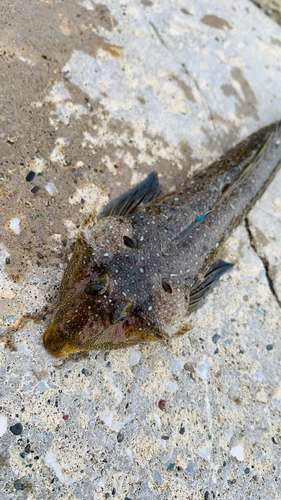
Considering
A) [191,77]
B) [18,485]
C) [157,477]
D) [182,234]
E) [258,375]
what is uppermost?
[191,77]

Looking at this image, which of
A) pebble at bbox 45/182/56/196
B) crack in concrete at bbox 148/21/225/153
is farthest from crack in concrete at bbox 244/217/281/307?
pebble at bbox 45/182/56/196

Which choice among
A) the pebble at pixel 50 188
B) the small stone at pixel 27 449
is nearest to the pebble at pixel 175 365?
the small stone at pixel 27 449

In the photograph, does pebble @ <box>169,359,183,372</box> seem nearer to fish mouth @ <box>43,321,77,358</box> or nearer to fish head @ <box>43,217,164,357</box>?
fish head @ <box>43,217,164,357</box>

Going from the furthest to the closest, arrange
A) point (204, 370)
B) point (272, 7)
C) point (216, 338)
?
point (272, 7)
point (216, 338)
point (204, 370)

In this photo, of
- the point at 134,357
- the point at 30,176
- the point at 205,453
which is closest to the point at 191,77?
the point at 30,176

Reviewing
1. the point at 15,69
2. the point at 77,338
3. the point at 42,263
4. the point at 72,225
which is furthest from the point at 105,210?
the point at 15,69

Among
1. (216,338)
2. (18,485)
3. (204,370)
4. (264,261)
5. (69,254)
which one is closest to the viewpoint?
(18,485)

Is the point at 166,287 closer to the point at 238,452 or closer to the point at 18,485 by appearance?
the point at 238,452
